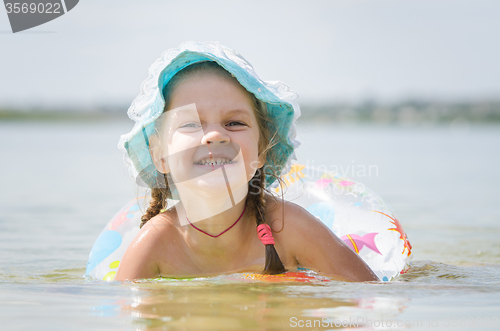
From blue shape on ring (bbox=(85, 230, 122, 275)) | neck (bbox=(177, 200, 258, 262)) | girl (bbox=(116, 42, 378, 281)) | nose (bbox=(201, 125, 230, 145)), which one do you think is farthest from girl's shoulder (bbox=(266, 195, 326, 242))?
blue shape on ring (bbox=(85, 230, 122, 275))

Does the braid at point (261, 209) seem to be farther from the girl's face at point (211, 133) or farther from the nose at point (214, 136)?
the nose at point (214, 136)

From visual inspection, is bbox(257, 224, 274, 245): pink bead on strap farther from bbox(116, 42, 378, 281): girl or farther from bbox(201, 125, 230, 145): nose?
bbox(201, 125, 230, 145): nose

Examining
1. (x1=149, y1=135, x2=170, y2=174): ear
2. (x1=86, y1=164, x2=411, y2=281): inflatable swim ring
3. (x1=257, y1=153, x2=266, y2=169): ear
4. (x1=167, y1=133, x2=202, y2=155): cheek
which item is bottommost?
(x1=86, y1=164, x2=411, y2=281): inflatable swim ring

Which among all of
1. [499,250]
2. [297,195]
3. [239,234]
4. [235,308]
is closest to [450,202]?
[499,250]

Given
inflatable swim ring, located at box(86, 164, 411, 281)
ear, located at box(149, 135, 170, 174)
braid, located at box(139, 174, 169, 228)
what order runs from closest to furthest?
ear, located at box(149, 135, 170, 174) < braid, located at box(139, 174, 169, 228) < inflatable swim ring, located at box(86, 164, 411, 281)

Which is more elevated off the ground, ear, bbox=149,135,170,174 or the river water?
ear, bbox=149,135,170,174

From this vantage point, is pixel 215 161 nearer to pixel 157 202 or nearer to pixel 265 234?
pixel 265 234

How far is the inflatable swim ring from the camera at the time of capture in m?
3.30

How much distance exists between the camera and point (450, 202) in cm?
713

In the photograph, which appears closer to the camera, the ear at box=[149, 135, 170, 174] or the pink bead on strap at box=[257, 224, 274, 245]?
the pink bead on strap at box=[257, 224, 274, 245]

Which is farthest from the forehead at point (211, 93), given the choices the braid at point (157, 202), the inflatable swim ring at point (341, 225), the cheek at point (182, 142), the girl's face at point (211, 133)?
the inflatable swim ring at point (341, 225)

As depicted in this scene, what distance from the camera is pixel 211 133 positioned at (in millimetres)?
2518

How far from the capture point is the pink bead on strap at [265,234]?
2.72 meters

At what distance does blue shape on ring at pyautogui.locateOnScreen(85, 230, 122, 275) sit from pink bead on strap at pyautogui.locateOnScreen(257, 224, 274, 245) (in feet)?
3.50
